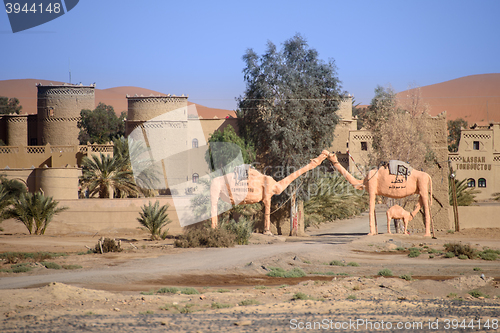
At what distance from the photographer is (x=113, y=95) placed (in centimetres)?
13475

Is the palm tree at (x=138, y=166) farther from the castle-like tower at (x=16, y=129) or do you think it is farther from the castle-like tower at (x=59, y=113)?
the castle-like tower at (x=16, y=129)

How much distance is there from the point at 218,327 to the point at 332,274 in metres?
7.03

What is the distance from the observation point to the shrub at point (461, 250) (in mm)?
18234

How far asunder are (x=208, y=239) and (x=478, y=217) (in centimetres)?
1725

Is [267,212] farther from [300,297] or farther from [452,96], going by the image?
[452,96]

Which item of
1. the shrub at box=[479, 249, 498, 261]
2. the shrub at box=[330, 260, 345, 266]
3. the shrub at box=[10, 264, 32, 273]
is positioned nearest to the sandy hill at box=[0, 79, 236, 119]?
the shrub at box=[479, 249, 498, 261]

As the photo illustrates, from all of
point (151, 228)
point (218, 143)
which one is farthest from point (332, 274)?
point (218, 143)

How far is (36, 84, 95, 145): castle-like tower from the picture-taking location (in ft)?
174

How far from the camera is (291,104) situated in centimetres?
2642

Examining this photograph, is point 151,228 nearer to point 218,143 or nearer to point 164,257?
point 164,257

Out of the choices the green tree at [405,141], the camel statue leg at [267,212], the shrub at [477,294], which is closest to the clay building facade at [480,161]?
the green tree at [405,141]

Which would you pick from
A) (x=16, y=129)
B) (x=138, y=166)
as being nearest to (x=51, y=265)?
(x=138, y=166)

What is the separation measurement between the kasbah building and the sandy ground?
32.0ft

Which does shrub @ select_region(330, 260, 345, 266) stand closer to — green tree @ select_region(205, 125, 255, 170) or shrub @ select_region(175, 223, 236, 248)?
shrub @ select_region(175, 223, 236, 248)
